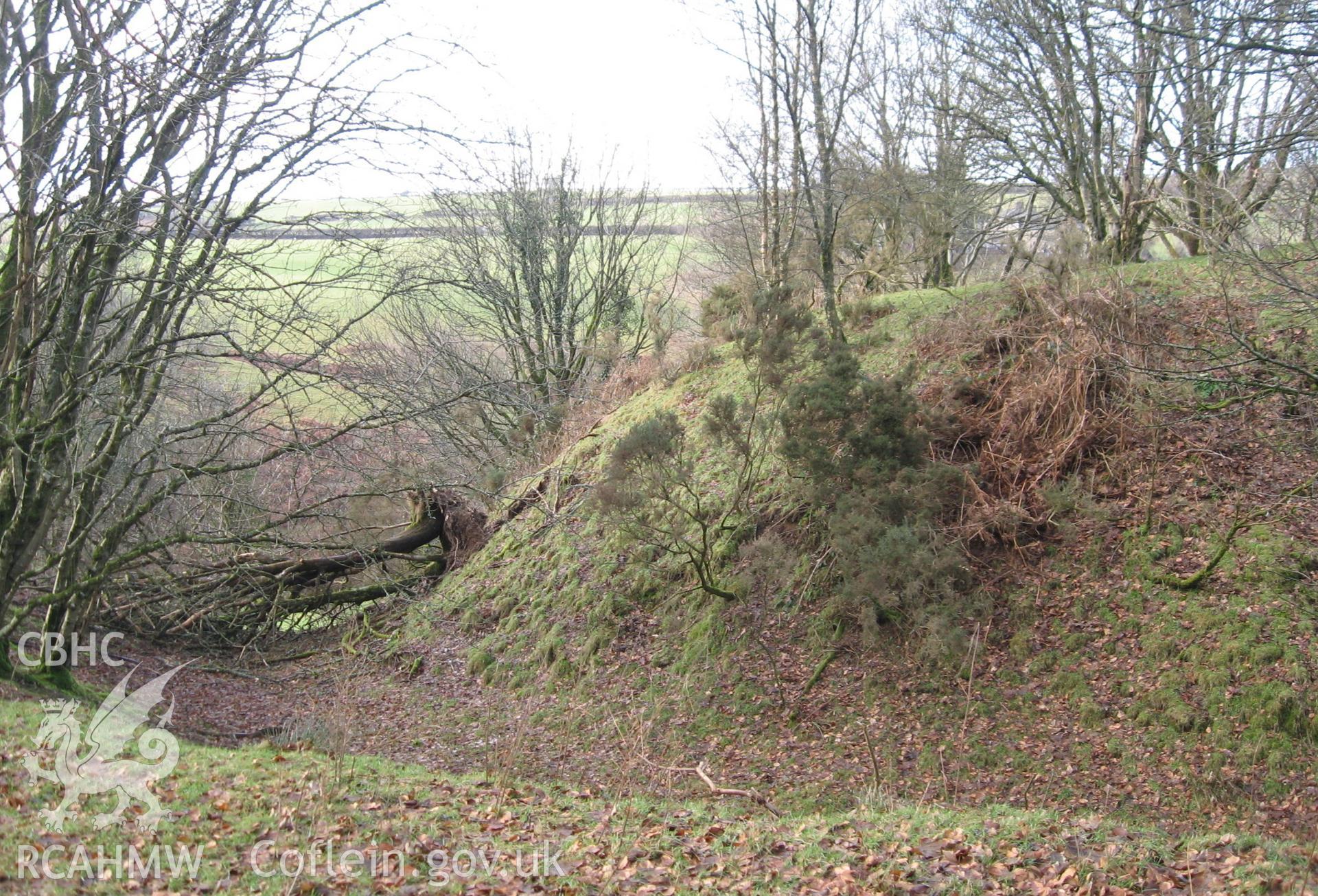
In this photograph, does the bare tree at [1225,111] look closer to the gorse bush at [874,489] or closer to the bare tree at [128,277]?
the gorse bush at [874,489]

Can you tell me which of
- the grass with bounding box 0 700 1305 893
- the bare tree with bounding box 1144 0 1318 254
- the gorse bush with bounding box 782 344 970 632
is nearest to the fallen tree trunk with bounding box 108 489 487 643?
the gorse bush with bounding box 782 344 970 632

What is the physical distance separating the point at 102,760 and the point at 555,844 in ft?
10.4

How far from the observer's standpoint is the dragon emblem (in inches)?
208

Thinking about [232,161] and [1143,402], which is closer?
[232,161]

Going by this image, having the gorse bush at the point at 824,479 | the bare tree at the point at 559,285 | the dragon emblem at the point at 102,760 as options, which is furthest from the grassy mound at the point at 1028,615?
the bare tree at the point at 559,285

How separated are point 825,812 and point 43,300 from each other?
26.6 ft

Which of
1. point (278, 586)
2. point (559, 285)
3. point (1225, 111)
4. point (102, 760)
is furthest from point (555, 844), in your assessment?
point (559, 285)

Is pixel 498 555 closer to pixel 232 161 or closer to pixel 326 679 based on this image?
pixel 326 679

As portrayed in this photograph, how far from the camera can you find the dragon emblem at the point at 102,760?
5277mm

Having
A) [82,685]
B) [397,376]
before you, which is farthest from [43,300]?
[82,685]

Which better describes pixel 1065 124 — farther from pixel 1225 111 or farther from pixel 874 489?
pixel 874 489

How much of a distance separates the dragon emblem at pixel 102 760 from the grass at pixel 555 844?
0.10m

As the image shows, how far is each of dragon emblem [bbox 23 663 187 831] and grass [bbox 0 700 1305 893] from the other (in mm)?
99

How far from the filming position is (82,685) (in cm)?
917
